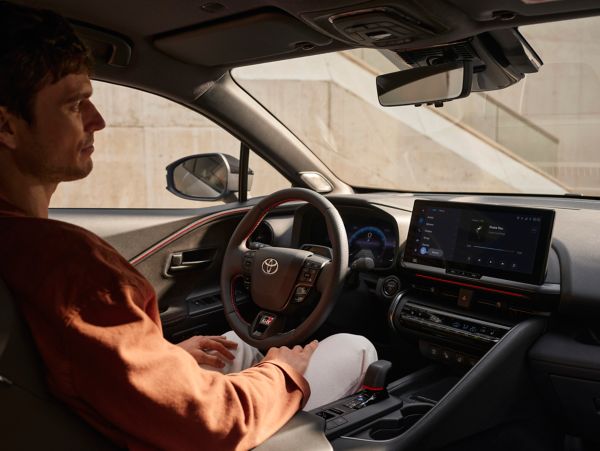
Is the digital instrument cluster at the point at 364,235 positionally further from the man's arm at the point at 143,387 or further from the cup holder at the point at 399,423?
the man's arm at the point at 143,387

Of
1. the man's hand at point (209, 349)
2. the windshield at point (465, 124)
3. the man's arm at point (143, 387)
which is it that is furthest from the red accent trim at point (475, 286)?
the windshield at point (465, 124)

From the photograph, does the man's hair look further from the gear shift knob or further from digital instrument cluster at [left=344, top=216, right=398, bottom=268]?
digital instrument cluster at [left=344, top=216, right=398, bottom=268]

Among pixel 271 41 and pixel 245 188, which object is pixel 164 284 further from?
pixel 271 41

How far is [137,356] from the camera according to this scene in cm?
108

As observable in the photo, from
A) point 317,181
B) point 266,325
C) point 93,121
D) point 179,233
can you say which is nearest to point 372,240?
point 317,181

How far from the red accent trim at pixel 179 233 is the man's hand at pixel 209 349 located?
1097mm

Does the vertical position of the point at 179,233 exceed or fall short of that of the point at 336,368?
it exceeds it

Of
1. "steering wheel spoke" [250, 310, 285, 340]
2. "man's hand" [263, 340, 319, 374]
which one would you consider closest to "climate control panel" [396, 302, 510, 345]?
"steering wheel spoke" [250, 310, 285, 340]

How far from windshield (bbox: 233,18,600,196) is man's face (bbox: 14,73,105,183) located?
850cm

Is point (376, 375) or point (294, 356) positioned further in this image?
point (376, 375)

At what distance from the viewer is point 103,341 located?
1045mm

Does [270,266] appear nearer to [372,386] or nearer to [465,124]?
[372,386]

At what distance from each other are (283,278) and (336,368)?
481mm

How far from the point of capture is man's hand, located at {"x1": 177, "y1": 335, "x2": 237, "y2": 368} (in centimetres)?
183
